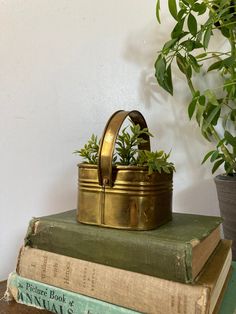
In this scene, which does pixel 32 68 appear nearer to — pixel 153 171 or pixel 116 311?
pixel 153 171

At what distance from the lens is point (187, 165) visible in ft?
2.36

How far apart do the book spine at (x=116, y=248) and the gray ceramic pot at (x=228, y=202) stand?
24 centimetres

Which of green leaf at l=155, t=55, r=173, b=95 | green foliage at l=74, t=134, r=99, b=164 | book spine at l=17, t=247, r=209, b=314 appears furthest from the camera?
green leaf at l=155, t=55, r=173, b=95

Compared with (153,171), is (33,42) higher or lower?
higher

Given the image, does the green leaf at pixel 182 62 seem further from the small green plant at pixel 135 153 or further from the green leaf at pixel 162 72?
the small green plant at pixel 135 153

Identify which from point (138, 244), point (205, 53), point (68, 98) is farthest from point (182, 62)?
point (138, 244)

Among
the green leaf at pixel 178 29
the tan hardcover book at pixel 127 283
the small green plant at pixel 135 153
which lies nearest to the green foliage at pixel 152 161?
the small green plant at pixel 135 153

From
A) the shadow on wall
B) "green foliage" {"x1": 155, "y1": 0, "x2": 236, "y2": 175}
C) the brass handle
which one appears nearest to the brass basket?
the brass handle

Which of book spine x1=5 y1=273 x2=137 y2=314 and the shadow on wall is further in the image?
the shadow on wall

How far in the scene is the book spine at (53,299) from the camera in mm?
379

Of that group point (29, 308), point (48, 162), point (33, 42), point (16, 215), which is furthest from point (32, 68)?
point (29, 308)

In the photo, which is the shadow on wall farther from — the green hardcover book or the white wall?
the green hardcover book

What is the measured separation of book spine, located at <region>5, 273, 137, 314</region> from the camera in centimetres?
38

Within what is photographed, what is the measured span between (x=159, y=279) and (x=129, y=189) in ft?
0.39
